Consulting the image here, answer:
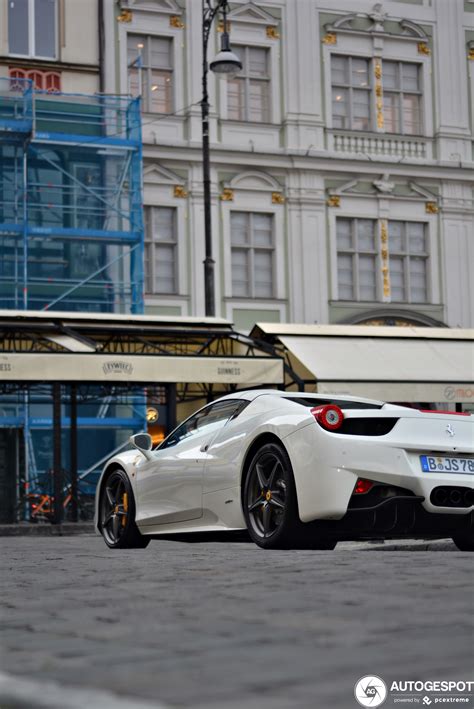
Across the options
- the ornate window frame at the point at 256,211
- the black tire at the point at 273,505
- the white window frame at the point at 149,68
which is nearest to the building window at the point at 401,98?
the ornate window frame at the point at 256,211

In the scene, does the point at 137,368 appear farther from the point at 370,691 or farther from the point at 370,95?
the point at 370,691

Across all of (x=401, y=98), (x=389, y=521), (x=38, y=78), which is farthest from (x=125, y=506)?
(x=401, y=98)

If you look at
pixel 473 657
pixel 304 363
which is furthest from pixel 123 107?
pixel 473 657

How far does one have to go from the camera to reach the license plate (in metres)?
8.45

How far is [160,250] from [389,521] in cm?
2305

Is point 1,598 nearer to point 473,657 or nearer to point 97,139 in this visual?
point 473,657

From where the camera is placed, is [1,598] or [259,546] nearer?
[1,598]

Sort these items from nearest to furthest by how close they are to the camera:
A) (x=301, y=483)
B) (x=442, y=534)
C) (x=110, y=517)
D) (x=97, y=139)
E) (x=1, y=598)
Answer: (x=1, y=598)
(x=301, y=483)
(x=442, y=534)
(x=110, y=517)
(x=97, y=139)

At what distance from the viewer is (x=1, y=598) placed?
599 centimetres

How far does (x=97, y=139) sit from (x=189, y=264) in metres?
3.71

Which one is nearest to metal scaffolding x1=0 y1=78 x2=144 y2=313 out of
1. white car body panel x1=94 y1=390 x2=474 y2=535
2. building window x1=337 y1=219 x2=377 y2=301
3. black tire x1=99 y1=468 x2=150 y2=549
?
building window x1=337 y1=219 x2=377 y2=301

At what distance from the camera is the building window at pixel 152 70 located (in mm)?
30953

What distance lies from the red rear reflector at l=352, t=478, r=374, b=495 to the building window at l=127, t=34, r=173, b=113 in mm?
A: 23766

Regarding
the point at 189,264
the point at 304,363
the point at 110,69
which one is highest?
the point at 110,69
